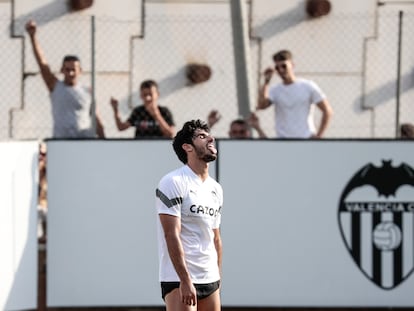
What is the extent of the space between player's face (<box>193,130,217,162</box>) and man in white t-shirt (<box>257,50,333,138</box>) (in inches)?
142

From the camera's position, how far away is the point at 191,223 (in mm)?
8289

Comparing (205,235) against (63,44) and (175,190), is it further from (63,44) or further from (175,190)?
(63,44)

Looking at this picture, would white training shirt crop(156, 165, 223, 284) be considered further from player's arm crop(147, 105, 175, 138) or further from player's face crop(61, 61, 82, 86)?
player's face crop(61, 61, 82, 86)

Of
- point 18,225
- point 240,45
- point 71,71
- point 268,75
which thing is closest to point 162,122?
point 71,71

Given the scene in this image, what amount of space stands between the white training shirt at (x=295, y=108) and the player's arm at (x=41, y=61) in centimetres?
204

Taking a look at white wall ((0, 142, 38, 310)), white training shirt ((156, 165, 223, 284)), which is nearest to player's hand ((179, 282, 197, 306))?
white training shirt ((156, 165, 223, 284))

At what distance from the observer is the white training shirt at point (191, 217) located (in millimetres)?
8180

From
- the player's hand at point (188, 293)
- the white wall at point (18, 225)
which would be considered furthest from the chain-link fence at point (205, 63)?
the player's hand at point (188, 293)

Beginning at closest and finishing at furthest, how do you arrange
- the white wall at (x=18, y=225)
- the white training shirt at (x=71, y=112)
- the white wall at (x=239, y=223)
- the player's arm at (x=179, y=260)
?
the player's arm at (x=179, y=260) < the white wall at (x=18, y=225) < the white wall at (x=239, y=223) < the white training shirt at (x=71, y=112)

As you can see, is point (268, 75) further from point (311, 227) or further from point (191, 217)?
point (191, 217)

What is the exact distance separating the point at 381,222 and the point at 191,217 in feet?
12.3

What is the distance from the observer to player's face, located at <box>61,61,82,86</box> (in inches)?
466

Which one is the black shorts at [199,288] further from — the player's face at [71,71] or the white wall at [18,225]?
the player's face at [71,71]

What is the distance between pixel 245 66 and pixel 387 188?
→ 2.01 metres
